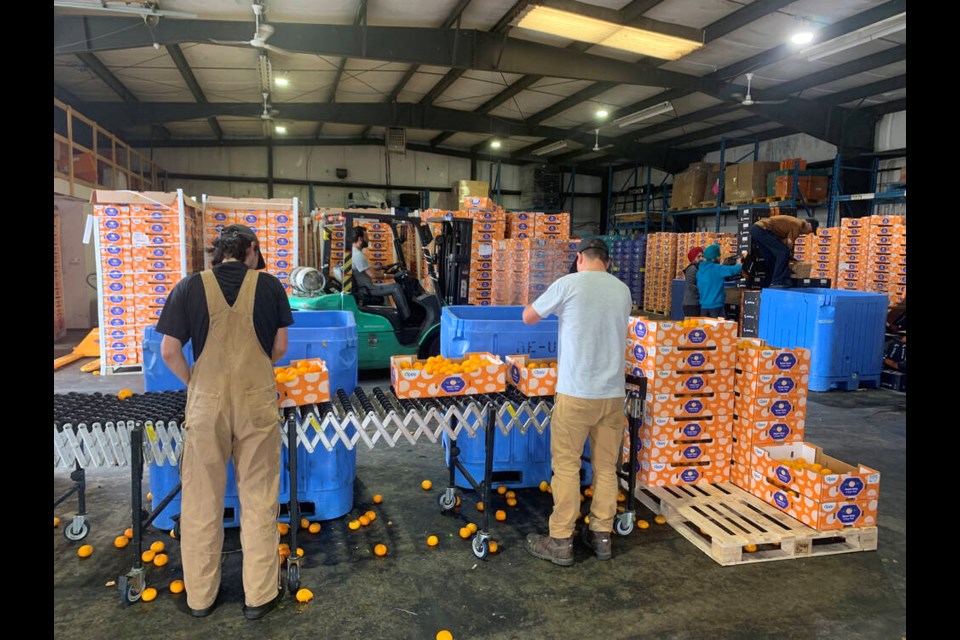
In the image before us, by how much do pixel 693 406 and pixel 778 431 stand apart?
0.77 meters

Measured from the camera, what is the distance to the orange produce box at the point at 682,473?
4.70m

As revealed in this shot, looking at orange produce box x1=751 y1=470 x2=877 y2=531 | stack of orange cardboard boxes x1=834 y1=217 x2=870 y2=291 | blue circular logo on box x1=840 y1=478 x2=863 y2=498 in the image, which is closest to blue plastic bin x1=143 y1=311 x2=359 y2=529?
orange produce box x1=751 y1=470 x2=877 y2=531

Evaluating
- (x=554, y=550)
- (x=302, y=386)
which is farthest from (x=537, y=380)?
(x=302, y=386)

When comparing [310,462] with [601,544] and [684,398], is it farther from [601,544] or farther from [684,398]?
[684,398]

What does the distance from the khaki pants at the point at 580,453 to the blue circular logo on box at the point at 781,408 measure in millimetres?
1576

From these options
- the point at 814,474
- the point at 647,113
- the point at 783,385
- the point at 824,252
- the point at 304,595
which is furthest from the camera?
the point at 647,113

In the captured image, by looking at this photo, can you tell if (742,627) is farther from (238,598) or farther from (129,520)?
(129,520)

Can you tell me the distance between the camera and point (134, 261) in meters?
9.23

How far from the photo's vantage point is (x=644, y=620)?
3.29m

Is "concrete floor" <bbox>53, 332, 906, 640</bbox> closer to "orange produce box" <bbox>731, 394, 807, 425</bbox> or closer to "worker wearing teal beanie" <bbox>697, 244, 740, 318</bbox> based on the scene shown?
"orange produce box" <bbox>731, 394, 807, 425</bbox>

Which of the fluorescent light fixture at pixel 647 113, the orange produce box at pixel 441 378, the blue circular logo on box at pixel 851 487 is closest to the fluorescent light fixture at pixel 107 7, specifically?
the orange produce box at pixel 441 378

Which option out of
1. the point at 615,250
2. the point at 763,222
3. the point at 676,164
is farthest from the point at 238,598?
the point at 676,164

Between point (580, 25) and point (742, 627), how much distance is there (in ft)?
27.3

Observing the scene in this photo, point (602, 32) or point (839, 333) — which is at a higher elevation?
point (602, 32)
